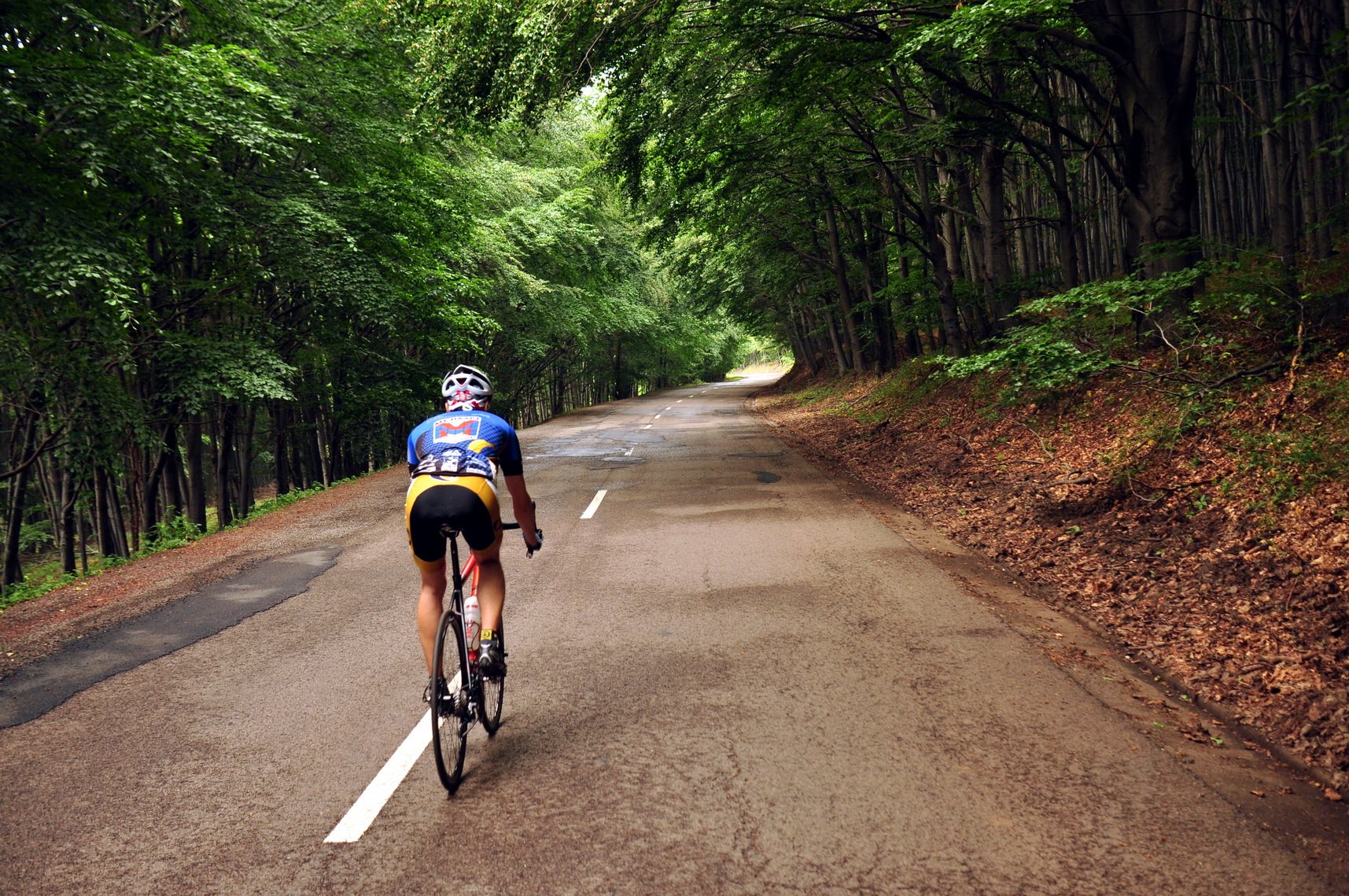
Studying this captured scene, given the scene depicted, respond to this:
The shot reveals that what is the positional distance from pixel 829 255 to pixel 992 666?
2527 cm

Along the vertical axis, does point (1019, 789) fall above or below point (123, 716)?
below

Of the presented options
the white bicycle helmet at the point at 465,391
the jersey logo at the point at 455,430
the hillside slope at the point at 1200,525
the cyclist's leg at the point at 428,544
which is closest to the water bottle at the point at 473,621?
the cyclist's leg at the point at 428,544

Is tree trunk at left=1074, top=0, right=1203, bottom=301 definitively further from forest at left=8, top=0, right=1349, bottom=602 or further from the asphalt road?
the asphalt road

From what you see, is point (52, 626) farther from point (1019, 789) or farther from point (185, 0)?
point (185, 0)

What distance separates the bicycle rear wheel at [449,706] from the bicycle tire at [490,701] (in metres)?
0.12

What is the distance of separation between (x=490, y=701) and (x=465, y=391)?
63.6 inches

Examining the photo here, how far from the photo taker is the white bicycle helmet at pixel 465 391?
4117 mm

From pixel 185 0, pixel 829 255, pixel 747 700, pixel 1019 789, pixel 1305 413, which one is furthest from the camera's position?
pixel 829 255

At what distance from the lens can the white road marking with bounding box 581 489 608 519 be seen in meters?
10.3

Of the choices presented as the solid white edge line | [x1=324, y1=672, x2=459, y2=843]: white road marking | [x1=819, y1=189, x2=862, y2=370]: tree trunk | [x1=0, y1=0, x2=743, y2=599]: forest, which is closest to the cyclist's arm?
[x1=324, y1=672, x2=459, y2=843]: white road marking

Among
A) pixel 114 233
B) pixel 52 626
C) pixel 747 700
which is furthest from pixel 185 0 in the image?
pixel 747 700

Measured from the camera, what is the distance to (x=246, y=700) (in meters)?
4.74

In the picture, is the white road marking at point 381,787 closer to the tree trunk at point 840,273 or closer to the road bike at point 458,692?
the road bike at point 458,692

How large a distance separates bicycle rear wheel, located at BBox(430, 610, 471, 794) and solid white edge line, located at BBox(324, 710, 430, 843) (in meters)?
0.27
